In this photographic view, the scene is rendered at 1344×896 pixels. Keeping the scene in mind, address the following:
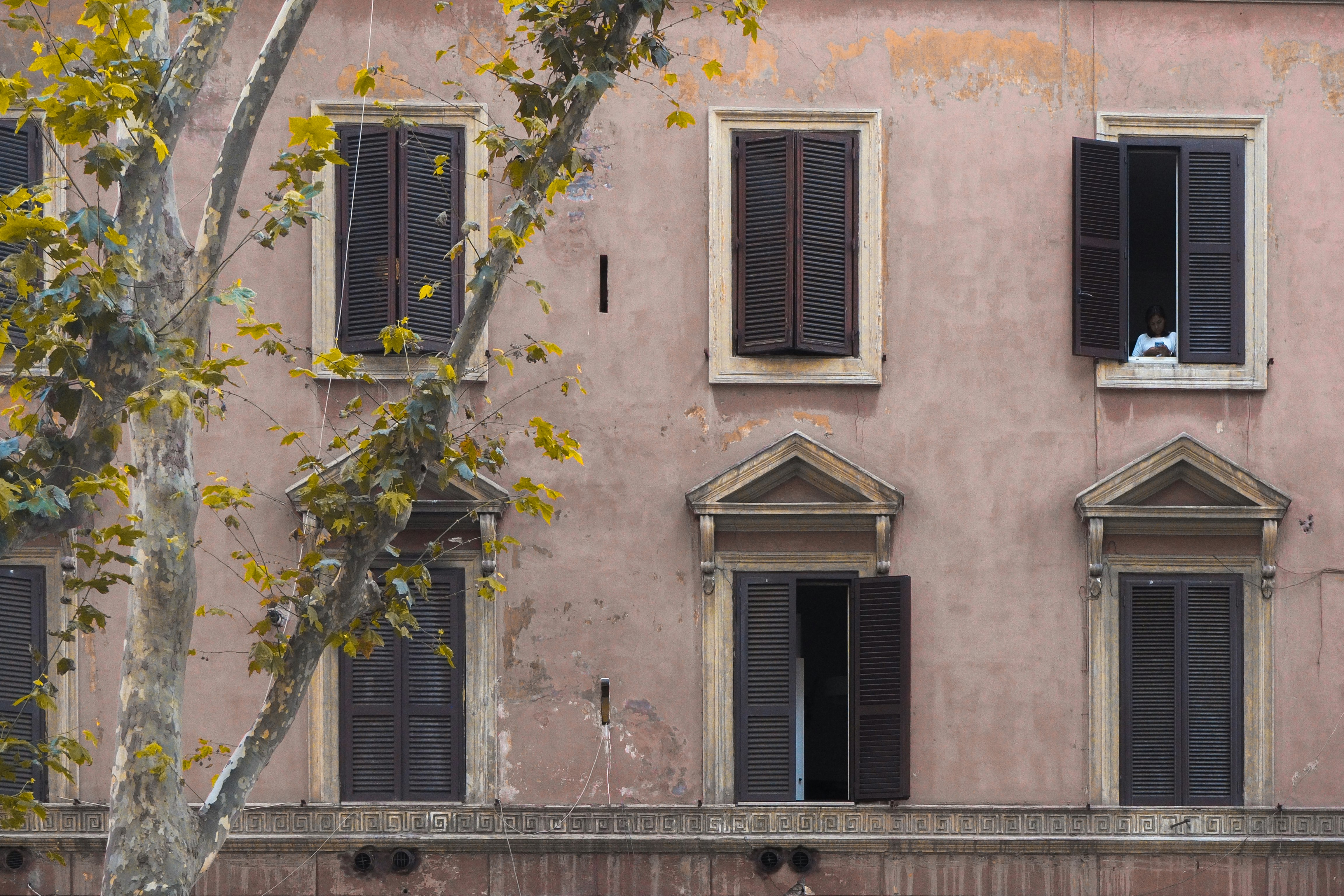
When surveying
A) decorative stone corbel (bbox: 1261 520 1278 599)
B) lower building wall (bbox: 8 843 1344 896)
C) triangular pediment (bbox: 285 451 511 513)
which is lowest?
lower building wall (bbox: 8 843 1344 896)

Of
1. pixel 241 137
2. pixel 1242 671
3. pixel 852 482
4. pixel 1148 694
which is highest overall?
pixel 241 137

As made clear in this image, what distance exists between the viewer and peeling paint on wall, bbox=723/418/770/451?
1513 cm

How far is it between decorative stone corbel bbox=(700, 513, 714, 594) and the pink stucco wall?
152 millimetres

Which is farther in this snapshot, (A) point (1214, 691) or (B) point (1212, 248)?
(B) point (1212, 248)

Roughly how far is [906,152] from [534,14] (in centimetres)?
553

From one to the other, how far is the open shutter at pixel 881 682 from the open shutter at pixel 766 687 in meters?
0.50

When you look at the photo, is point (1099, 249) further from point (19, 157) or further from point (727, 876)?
point (19, 157)

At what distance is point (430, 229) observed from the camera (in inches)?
601

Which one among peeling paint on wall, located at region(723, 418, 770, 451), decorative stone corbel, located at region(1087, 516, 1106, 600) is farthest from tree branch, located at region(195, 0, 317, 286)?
decorative stone corbel, located at region(1087, 516, 1106, 600)

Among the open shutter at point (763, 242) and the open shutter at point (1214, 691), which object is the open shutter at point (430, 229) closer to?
the open shutter at point (763, 242)

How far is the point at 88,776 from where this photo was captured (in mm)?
14805

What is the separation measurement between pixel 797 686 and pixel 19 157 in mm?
7379

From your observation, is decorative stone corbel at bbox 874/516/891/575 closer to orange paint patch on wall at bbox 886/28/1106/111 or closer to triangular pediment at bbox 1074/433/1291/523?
triangular pediment at bbox 1074/433/1291/523

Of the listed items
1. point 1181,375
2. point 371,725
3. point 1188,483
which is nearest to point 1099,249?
point 1181,375
